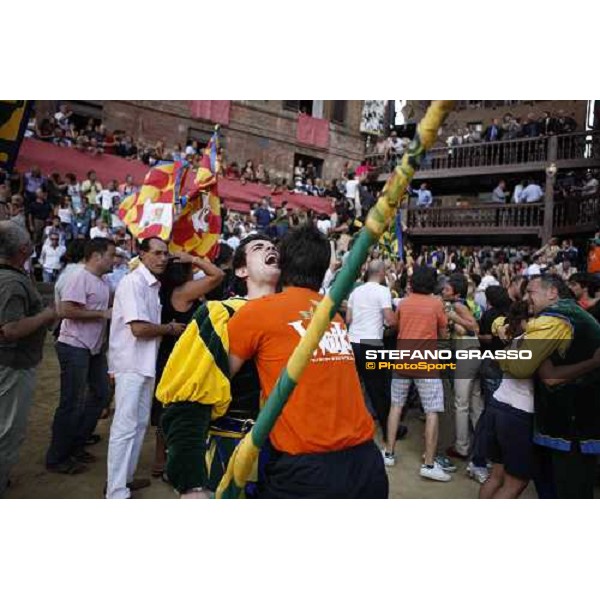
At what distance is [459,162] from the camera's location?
10.5 metres

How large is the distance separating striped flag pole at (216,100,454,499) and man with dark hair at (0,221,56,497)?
165 centimetres

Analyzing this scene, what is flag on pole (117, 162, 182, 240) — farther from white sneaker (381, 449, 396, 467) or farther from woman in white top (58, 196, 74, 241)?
woman in white top (58, 196, 74, 241)

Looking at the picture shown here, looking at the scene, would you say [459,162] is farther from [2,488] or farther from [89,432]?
[2,488]

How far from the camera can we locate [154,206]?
343 centimetres

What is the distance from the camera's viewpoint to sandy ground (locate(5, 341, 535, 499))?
2.70 m

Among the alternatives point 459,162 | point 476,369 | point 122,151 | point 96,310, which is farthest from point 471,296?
point 122,151

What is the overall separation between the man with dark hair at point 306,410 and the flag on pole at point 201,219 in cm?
182

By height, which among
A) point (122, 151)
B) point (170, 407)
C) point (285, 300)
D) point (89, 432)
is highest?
point (122, 151)

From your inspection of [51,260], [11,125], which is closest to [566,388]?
[11,125]

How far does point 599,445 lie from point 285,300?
165 centimetres

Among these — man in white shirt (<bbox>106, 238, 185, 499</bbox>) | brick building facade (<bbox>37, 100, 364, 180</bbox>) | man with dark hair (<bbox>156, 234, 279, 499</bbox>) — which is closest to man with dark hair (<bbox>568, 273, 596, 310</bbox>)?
man in white shirt (<bbox>106, 238, 185, 499</bbox>)

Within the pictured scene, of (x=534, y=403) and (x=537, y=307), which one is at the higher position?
(x=537, y=307)

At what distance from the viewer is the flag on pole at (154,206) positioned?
333 cm

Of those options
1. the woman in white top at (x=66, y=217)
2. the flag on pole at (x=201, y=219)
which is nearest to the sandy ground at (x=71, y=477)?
the flag on pole at (x=201, y=219)
